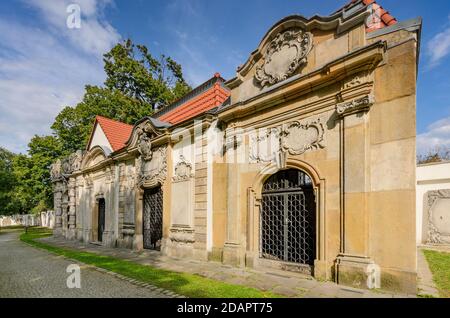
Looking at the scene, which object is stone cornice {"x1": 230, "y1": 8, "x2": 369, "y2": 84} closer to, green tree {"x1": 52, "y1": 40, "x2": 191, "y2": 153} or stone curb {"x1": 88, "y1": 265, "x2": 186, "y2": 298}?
stone curb {"x1": 88, "y1": 265, "x2": 186, "y2": 298}

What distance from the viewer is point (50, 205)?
113 ft

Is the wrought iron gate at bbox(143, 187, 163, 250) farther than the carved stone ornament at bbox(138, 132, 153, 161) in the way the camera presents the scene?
No

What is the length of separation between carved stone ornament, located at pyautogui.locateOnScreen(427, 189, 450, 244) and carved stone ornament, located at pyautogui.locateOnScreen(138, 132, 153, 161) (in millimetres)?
12504

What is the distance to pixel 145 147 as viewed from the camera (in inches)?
432

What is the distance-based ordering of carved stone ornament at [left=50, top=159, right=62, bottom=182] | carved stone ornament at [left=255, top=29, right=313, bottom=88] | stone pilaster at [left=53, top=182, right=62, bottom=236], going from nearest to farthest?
carved stone ornament at [left=255, top=29, right=313, bottom=88] < stone pilaster at [left=53, top=182, right=62, bottom=236] < carved stone ornament at [left=50, top=159, right=62, bottom=182]

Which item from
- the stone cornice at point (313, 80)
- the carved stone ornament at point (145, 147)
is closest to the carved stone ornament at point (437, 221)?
the stone cornice at point (313, 80)

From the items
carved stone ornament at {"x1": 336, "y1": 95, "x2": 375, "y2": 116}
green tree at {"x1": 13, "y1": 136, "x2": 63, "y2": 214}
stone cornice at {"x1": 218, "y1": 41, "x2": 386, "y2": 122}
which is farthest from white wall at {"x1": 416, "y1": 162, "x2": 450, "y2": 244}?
green tree at {"x1": 13, "y1": 136, "x2": 63, "y2": 214}

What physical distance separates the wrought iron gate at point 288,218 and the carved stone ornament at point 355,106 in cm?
180

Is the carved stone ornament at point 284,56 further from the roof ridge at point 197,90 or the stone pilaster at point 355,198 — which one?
the roof ridge at point 197,90

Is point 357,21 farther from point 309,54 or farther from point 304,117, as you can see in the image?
point 304,117

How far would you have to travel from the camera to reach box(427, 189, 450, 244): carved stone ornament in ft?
37.4

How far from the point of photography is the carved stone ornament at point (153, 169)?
403 inches

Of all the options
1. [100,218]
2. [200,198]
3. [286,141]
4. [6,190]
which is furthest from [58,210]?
[286,141]

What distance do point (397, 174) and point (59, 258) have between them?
36.5 ft
